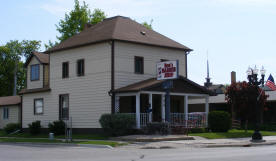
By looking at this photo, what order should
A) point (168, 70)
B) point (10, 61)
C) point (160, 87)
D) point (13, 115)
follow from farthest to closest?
point (10, 61), point (13, 115), point (160, 87), point (168, 70)

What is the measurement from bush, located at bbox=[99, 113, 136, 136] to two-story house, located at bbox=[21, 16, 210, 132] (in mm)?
806

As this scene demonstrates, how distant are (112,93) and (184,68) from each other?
8.13m

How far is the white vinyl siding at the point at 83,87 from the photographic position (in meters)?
31.2

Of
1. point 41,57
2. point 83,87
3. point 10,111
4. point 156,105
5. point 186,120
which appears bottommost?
point 186,120

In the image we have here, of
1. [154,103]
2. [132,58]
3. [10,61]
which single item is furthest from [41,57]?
[10,61]

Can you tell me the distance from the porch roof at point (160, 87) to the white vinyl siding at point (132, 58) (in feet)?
2.25

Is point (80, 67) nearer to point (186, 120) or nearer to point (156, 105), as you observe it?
point (156, 105)

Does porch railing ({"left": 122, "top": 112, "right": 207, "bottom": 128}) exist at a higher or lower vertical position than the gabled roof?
lower

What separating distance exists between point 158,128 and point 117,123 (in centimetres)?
256

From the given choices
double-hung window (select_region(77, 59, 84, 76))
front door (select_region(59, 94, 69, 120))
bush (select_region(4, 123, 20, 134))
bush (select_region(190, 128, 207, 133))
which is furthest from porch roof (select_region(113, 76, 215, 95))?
bush (select_region(4, 123, 20, 134))

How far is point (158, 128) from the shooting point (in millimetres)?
27828

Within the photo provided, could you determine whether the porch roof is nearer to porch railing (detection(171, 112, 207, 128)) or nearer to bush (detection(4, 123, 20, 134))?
porch railing (detection(171, 112, 207, 128))

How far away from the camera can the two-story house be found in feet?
101

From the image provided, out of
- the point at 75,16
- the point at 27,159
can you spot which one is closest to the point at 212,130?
the point at 27,159
